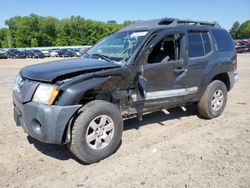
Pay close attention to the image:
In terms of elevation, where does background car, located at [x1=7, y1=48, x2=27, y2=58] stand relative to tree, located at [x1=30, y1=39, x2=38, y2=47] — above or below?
below

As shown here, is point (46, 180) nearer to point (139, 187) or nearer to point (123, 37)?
point (139, 187)

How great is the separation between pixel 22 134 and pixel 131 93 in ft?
7.17

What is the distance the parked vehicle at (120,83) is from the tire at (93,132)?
0.01 metres

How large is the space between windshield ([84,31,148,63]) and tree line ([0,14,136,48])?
8671cm

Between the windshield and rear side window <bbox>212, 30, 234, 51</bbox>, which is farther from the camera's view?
rear side window <bbox>212, 30, 234, 51</bbox>

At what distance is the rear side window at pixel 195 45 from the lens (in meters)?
5.50

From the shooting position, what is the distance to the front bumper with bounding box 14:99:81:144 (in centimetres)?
366

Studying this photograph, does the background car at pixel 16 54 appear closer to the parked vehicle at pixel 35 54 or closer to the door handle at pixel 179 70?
the parked vehicle at pixel 35 54

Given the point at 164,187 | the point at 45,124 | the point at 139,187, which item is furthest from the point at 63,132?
the point at 164,187

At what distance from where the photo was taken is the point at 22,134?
206 inches

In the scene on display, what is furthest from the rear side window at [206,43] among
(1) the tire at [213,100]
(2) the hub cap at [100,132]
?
(2) the hub cap at [100,132]

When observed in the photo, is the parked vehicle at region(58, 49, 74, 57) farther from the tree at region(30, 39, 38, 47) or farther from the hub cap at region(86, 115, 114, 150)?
the tree at region(30, 39, 38, 47)

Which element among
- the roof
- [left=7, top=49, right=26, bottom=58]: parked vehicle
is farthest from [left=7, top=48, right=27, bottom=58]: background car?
the roof

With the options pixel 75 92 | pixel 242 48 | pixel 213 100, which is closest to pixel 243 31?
pixel 242 48
